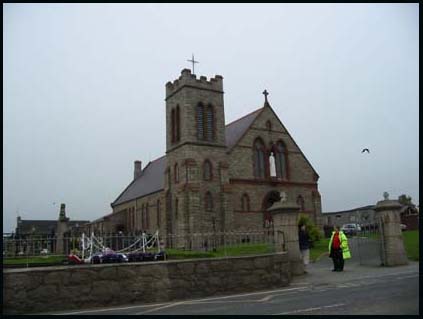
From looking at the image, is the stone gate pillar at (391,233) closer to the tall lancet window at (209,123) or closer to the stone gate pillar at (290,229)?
the stone gate pillar at (290,229)

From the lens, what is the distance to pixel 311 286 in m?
13.1

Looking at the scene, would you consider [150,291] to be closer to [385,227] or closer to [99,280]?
[99,280]

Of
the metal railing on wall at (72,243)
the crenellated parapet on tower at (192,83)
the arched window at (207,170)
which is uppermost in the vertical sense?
the crenellated parapet on tower at (192,83)

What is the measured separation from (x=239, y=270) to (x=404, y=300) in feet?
15.0

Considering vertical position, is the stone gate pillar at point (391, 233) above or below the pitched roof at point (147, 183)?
below

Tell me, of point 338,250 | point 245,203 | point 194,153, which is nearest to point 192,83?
point 194,153

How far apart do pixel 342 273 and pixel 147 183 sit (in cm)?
4125

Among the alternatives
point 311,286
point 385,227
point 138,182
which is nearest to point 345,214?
point 138,182

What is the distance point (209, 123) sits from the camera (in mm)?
37562

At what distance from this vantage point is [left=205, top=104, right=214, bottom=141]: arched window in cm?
3725

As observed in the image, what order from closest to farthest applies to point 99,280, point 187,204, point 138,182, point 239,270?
point 99,280, point 239,270, point 187,204, point 138,182

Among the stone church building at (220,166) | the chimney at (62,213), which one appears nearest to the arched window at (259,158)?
the stone church building at (220,166)

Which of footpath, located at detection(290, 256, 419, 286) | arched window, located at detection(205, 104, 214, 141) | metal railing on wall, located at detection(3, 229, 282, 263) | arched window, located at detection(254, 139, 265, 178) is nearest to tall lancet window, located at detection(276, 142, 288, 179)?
arched window, located at detection(254, 139, 265, 178)

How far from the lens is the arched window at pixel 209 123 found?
37250mm
